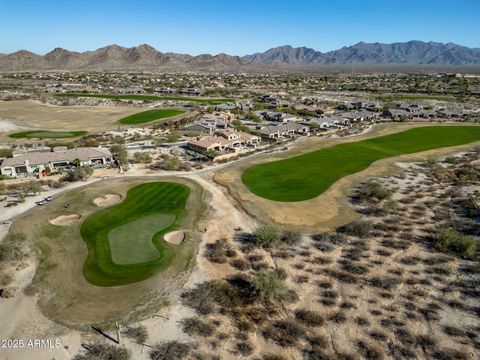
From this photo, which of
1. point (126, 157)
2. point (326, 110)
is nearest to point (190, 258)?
point (126, 157)

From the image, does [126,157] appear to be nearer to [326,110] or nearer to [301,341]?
[301,341]

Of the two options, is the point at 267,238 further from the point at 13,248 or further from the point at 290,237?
the point at 13,248

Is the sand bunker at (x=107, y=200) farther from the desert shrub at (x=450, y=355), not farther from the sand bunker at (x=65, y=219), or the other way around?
the desert shrub at (x=450, y=355)

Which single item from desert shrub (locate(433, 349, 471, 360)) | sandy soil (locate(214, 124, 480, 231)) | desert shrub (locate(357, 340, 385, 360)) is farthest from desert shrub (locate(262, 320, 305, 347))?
sandy soil (locate(214, 124, 480, 231))

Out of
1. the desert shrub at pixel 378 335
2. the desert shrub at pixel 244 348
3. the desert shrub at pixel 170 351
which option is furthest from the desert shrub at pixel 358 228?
the desert shrub at pixel 170 351

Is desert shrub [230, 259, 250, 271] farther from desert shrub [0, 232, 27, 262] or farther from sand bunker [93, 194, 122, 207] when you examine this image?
sand bunker [93, 194, 122, 207]

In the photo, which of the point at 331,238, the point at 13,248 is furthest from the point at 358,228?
the point at 13,248
